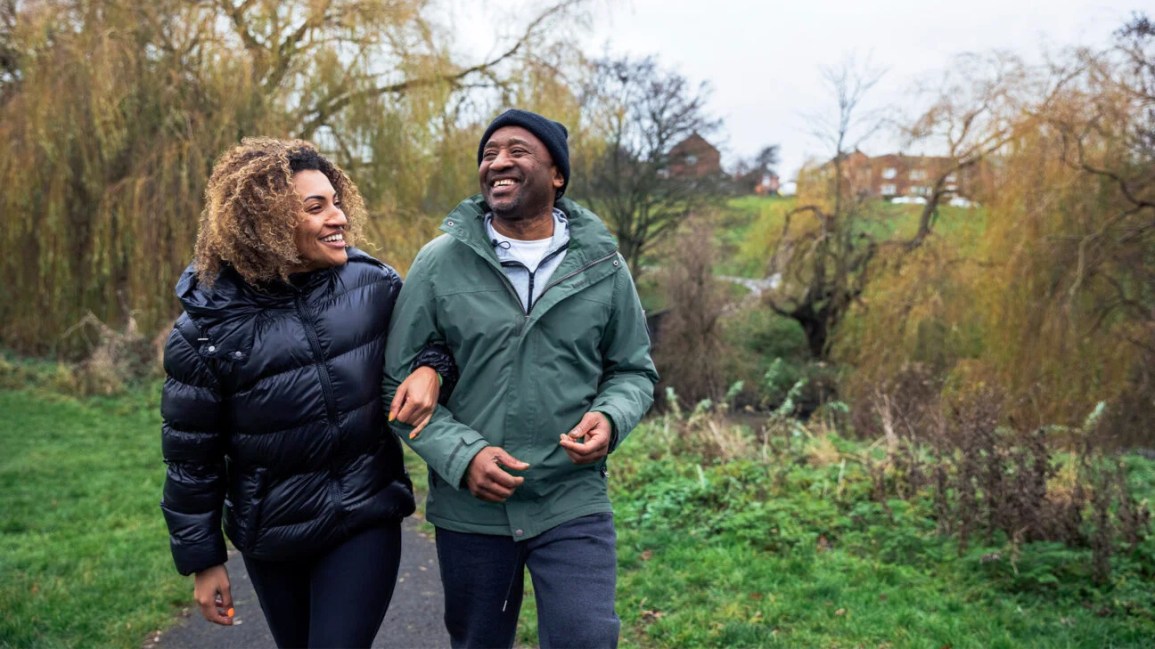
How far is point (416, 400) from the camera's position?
94.5 inches

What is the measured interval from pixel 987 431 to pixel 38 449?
836 cm

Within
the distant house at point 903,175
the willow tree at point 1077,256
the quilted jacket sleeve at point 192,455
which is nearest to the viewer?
the quilted jacket sleeve at point 192,455

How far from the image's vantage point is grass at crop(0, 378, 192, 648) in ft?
14.3

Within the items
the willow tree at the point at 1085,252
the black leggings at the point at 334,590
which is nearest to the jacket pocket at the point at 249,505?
the black leggings at the point at 334,590

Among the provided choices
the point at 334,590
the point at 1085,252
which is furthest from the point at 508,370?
the point at 1085,252

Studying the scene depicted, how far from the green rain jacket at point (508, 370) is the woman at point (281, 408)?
89 mm

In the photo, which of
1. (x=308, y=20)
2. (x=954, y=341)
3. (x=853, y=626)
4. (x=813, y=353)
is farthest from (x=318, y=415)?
(x=813, y=353)

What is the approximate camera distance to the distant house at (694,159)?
99.3ft

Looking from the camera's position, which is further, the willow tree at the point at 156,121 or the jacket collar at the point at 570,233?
the willow tree at the point at 156,121

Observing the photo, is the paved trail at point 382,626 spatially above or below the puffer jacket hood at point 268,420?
below

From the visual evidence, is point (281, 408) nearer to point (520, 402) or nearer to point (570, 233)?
point (520, 402)

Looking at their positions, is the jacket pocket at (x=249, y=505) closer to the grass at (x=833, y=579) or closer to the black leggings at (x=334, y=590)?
the black leggings at (x=334, y=590)

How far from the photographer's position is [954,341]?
15.8m

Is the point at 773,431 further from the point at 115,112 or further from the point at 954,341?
the point at 115,112
